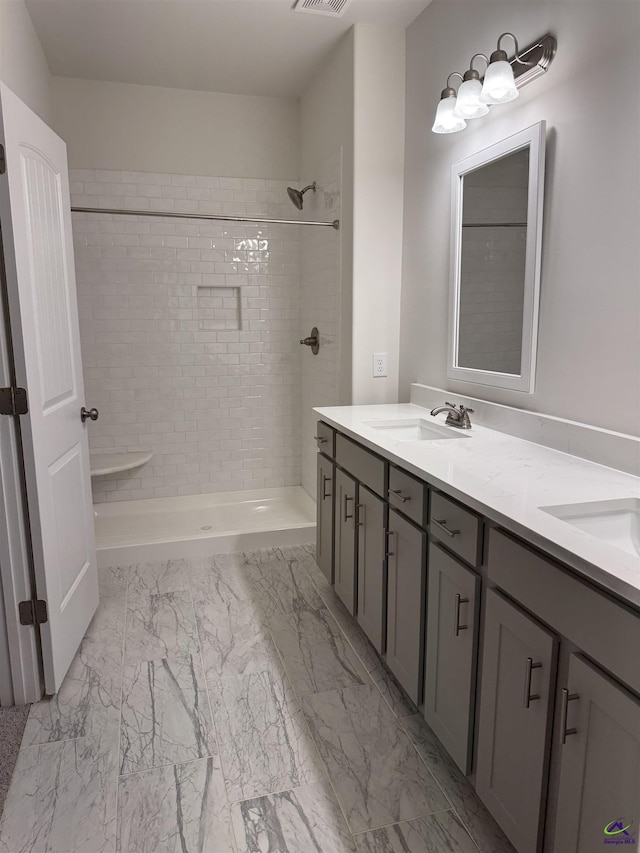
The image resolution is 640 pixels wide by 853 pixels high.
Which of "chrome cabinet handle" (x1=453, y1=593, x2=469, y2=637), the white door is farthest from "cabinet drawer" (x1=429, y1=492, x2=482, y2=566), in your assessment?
the white door

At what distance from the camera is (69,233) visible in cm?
251

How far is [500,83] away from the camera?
6.59ft

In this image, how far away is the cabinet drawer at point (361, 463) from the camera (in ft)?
6.97

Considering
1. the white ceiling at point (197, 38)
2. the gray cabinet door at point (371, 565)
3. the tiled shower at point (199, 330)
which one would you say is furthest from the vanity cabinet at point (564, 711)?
the white ceiling at point (197, 38)

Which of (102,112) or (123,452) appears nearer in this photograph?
(102,112)

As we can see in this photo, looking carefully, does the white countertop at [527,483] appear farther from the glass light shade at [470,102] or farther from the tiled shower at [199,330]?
the tiled shower at [199,330]

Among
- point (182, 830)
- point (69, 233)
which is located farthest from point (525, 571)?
point (69, 233)

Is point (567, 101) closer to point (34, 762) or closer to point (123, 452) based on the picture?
point (34, 762)

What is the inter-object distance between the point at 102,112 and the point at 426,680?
12.3ft

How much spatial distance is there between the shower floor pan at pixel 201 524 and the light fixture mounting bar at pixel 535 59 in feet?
8.30

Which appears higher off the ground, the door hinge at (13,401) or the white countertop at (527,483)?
the door hinge at (13,401)

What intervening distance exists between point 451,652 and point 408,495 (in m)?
0.49

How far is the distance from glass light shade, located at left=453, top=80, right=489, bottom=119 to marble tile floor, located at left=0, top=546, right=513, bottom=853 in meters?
2.18

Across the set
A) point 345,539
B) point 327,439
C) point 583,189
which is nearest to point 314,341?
point 327,439
